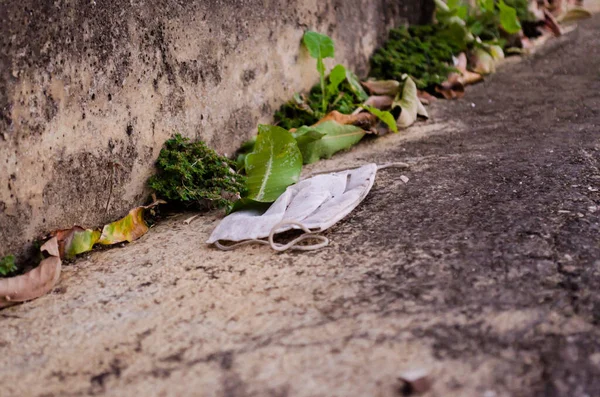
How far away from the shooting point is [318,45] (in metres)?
3.26

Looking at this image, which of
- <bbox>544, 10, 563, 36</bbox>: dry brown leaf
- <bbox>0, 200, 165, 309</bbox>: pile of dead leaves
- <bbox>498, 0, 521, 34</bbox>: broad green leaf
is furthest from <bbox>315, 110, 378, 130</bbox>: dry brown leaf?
<bbox>544, 10, 563, 36</bbox>: dry brown leaf

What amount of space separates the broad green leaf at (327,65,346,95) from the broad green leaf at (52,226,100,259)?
1.54 meters

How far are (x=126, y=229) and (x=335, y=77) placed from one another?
57.1 inches

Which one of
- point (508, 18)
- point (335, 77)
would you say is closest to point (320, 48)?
point (335, 77)

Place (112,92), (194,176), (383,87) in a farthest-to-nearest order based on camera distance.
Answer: (383,87), (194,176), (112,92)

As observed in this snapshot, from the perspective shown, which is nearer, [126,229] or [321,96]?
[126,229]

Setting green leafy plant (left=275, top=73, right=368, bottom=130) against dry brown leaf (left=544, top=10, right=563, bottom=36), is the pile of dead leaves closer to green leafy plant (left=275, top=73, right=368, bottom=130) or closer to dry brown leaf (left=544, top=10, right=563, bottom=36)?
green leafy plant (left=275, top=73, right=368, bottom=130)

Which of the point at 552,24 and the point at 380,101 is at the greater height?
the point at 552,24

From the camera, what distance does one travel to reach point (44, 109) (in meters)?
2.07

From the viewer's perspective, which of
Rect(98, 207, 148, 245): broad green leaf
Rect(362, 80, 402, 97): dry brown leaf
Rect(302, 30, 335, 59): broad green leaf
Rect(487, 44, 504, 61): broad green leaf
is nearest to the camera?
Rect(98, 207, 148, 245): broad green leaf

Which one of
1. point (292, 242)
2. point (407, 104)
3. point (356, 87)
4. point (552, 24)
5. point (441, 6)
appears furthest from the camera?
point (552, 24)

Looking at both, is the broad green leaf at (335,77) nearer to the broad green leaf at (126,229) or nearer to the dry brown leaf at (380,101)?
the dry brown leaf at (380,101)

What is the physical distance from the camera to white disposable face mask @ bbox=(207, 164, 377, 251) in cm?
211

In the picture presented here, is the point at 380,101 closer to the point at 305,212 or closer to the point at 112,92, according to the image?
the point at 305,212
